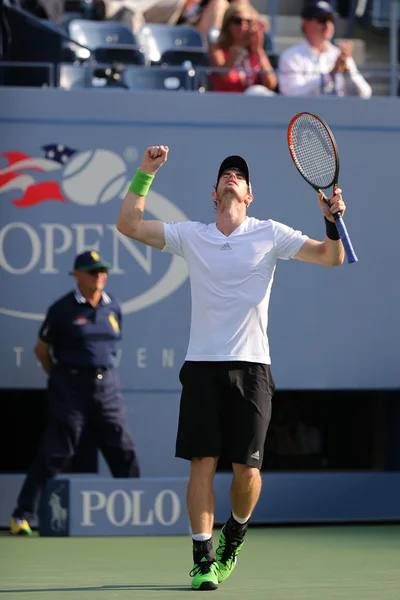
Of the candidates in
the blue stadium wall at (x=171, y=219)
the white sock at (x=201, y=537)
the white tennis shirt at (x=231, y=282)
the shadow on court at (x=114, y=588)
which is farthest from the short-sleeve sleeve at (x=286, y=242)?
the blue stadium wall at (x=171, y=219)

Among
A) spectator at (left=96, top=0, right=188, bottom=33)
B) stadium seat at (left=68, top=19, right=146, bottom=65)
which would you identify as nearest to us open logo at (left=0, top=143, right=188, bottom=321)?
stadium seat at (left=68, top=19, right=146, bottom=65)

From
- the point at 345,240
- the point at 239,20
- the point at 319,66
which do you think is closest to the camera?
the point at 345,240

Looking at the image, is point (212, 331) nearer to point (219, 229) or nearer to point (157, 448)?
point (219, 229)

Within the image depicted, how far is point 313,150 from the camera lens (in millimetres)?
6207

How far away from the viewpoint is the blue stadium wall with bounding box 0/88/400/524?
9.63m

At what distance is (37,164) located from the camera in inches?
382

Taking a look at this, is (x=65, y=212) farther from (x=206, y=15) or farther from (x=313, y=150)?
(x=313, y=150)

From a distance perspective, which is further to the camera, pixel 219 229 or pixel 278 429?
pixel 278 429

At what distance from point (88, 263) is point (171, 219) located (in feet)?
3.36

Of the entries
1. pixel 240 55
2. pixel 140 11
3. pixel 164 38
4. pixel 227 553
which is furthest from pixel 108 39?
pixel 227 553

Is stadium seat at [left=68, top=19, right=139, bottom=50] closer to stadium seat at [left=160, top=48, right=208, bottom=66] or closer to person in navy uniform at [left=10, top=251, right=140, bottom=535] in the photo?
stadium seat at [left=160, top=48, right=208, bottom=66]

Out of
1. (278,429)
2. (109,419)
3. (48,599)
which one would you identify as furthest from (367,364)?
(48,599)

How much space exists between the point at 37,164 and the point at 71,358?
1597mm

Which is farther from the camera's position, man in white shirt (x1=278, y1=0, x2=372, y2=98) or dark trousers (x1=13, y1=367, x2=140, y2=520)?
man in white shirt (x1=278, y1=0, x2=372, y2=98)
